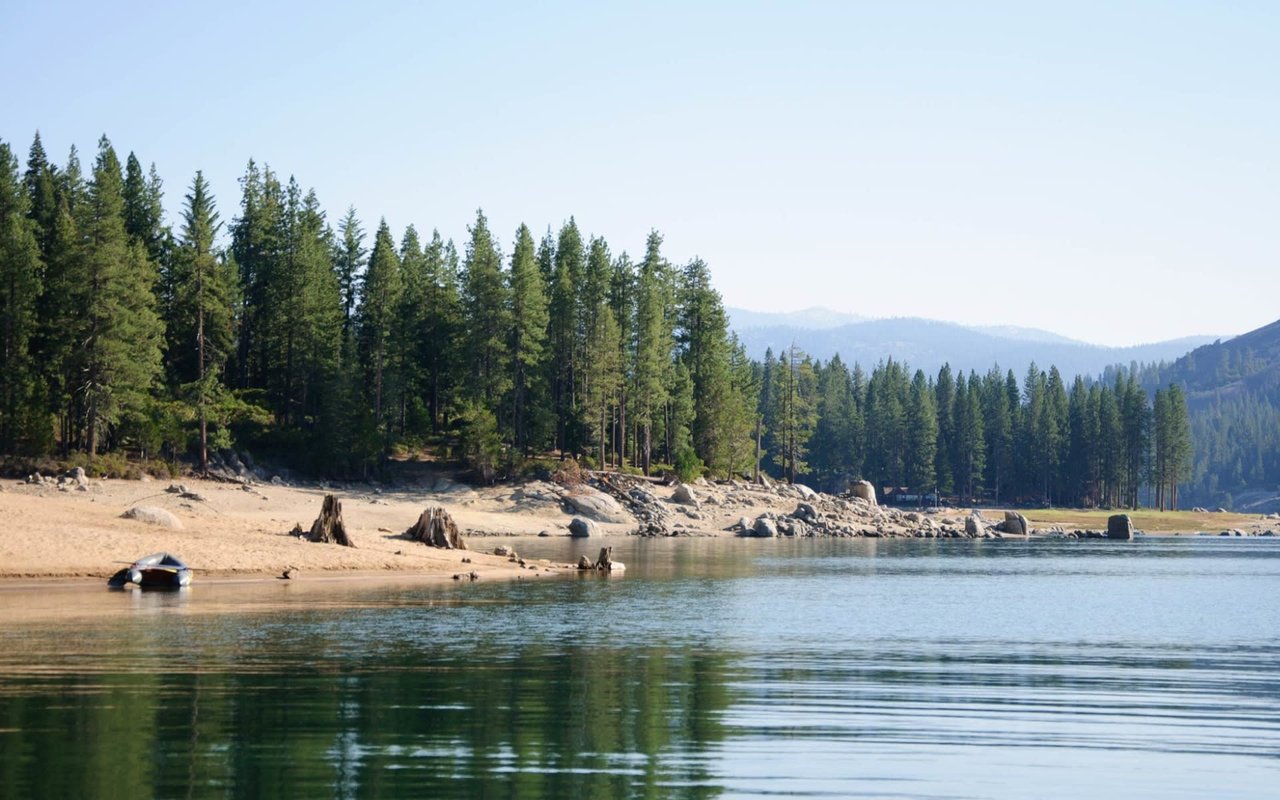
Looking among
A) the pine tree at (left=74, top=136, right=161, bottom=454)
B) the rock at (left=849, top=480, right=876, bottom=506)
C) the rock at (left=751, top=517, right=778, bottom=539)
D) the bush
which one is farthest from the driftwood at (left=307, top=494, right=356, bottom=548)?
the rock at (left=849, top=480, right=876, bottom=506)

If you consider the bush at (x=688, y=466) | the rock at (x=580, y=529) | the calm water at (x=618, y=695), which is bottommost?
the calm water at (x=618, y=695)

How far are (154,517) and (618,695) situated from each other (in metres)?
29.5

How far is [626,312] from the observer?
106312 millimetres

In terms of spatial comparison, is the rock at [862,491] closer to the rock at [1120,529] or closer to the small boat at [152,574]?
the rock at [1120,529]

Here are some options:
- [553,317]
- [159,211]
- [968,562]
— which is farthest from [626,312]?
[968,562]

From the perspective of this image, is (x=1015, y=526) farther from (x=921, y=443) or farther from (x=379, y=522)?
(x=379, y=522)

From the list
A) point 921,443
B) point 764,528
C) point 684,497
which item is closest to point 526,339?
point 684,497

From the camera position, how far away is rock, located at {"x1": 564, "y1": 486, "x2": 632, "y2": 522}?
3438 inches

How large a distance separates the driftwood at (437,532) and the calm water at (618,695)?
37.9ft

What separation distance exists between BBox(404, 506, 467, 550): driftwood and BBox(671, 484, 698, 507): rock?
135 feet

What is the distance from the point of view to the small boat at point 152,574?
37.4 meters

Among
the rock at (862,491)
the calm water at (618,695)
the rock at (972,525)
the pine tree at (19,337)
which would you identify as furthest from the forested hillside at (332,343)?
the calm water at (618,695)

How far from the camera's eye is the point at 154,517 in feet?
147

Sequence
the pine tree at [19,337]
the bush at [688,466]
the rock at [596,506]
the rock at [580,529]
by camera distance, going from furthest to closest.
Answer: the bush at [688,466], the rock at [596,506], the rock at [580,529], the pine tree at [19,337]
